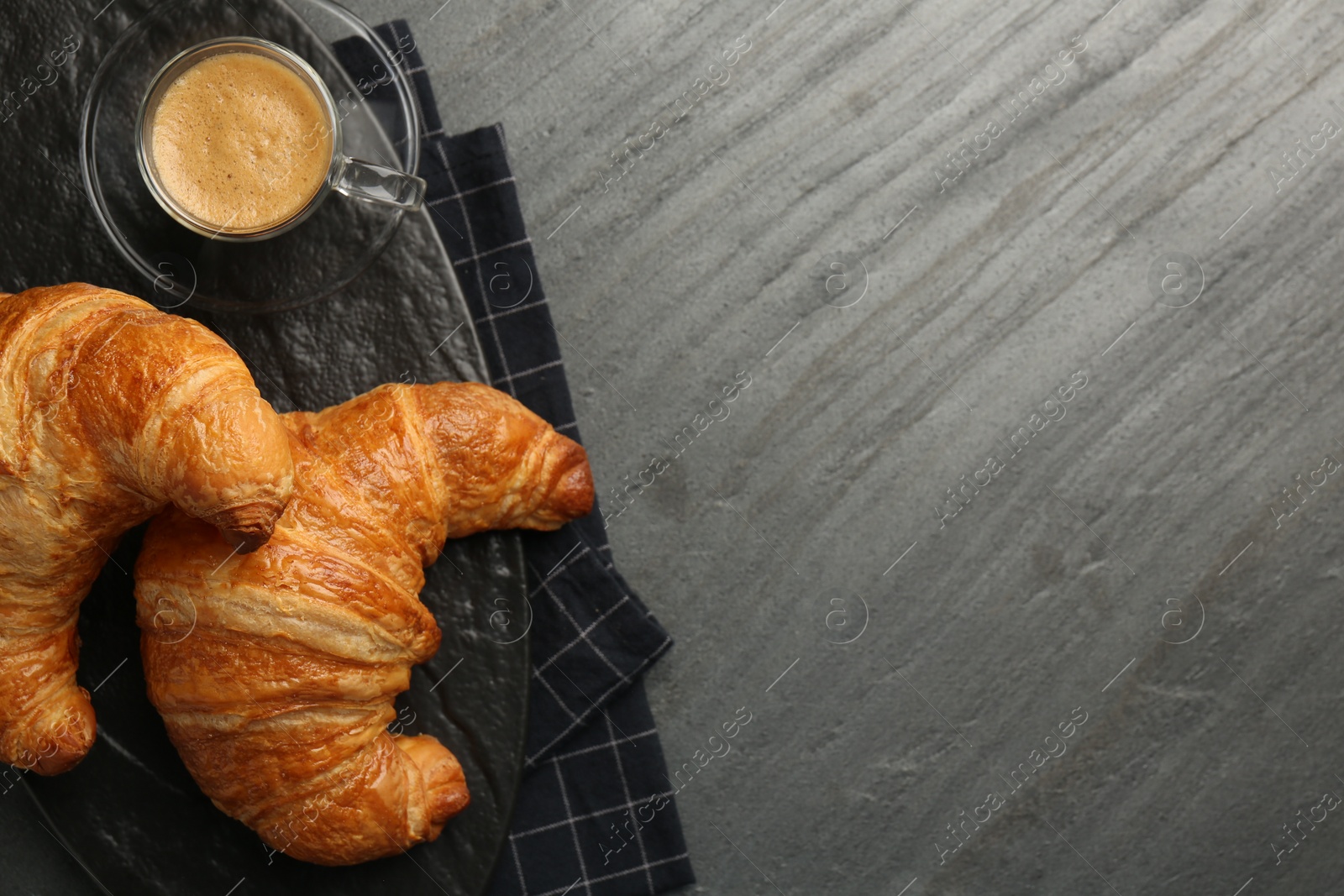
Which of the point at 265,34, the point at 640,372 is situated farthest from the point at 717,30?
the point at 265,34

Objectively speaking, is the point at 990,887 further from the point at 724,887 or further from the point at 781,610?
the point at 781,610

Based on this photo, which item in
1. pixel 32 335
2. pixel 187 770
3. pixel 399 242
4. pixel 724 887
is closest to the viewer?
pixel 32 335

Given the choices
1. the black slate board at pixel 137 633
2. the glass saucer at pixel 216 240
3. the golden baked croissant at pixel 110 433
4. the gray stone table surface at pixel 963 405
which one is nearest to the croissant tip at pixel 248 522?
the golden baked croissant at pixel 110 433

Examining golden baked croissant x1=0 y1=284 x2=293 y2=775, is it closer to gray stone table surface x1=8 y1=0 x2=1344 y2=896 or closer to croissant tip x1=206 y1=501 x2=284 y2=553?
croissant tip x1=206 y1=501 x2=284 y2=553

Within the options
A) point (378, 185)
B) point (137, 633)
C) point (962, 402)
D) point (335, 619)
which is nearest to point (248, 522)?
point (335, 619)

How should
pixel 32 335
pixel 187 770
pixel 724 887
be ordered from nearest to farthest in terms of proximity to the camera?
pixel 32 335
pixel 187 770
pixel 724 887

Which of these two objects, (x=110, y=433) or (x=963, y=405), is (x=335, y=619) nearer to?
(x=110, y=433)

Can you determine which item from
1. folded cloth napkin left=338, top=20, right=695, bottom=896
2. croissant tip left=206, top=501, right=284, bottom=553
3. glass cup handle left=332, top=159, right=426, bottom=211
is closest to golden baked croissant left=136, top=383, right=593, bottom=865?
croissant tip left=206, top=501, right=284, bottom=553
